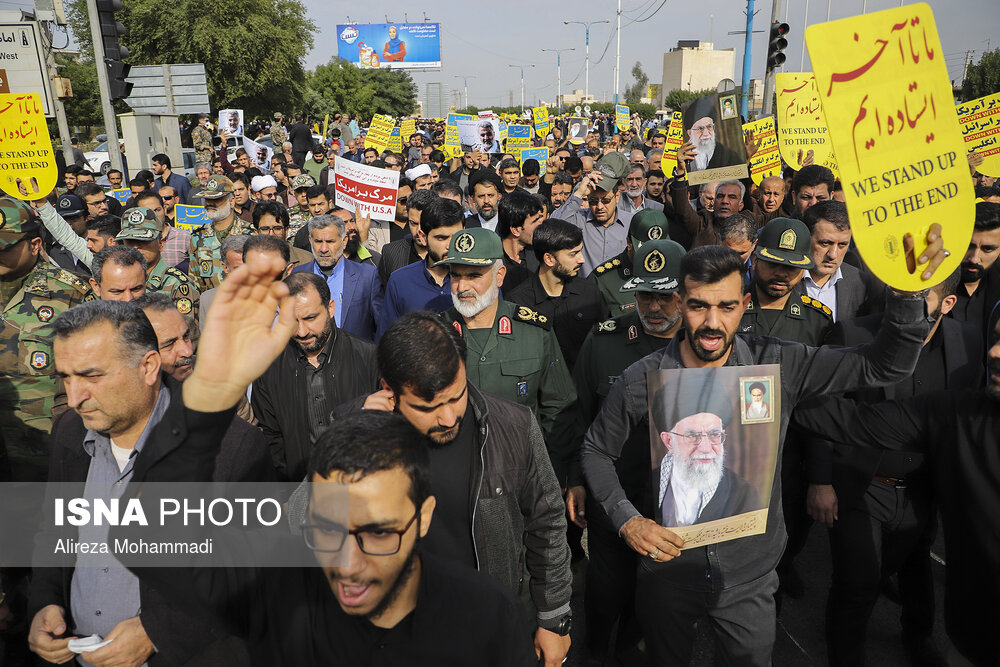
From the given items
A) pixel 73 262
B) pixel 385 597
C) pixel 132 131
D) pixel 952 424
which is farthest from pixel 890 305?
pixel 132 131

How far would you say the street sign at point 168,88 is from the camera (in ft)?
41.7

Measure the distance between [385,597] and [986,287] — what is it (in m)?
4.09

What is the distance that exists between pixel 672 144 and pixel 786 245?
6216 mm

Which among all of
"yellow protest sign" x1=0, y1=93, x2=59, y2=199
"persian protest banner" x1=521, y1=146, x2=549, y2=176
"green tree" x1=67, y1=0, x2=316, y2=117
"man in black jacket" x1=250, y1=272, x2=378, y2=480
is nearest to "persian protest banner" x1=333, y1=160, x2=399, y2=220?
"yellow protest sign" x1=0, y1=93, x2=59, y2=199

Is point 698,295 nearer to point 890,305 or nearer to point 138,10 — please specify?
point 890,305

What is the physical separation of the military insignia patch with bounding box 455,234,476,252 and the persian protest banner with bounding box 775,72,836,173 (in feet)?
16.7

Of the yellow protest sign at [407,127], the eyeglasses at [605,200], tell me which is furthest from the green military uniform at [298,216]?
the yellow protest sign at [407,127]

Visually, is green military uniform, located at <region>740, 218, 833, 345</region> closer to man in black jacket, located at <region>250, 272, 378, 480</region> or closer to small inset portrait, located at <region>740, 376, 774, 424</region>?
small inset portrait, located at <region>740, 376, 774, 424</region>

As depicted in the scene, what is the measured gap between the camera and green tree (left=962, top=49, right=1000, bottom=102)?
34969 mm

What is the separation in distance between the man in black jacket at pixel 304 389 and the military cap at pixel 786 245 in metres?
2.26

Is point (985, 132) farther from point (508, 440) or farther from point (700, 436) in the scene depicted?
point (508, 440)

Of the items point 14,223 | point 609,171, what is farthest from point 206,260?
point 609,171

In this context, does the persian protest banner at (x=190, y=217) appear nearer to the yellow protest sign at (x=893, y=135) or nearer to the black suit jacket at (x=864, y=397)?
the black suit jacket at (x=864, y=397)

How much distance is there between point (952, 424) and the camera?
2322 millimetres
